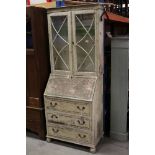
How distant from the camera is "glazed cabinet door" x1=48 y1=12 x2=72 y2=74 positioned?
2443mm

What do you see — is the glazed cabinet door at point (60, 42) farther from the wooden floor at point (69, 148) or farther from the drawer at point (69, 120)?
the wooden floor at point (69, 148)

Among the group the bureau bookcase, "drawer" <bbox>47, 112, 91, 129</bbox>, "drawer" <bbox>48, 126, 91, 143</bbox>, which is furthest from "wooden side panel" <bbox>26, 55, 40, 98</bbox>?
"drawer" <bbox>48, 126, 91, 143</bbox>

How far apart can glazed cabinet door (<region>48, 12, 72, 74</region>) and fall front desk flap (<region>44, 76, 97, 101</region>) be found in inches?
4.3

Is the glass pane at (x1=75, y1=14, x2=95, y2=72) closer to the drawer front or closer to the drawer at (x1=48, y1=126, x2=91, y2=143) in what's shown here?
the drawer front

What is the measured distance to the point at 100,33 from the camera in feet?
7.52

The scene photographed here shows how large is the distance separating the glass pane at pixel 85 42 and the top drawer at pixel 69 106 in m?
0.39

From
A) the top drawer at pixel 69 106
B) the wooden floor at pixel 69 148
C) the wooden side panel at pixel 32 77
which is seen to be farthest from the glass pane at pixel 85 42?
the wooden floor at pixel 69 148

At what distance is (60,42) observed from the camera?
8.30 feet

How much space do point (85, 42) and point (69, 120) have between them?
2.89 feet

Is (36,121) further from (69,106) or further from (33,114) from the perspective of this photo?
(69,106)
